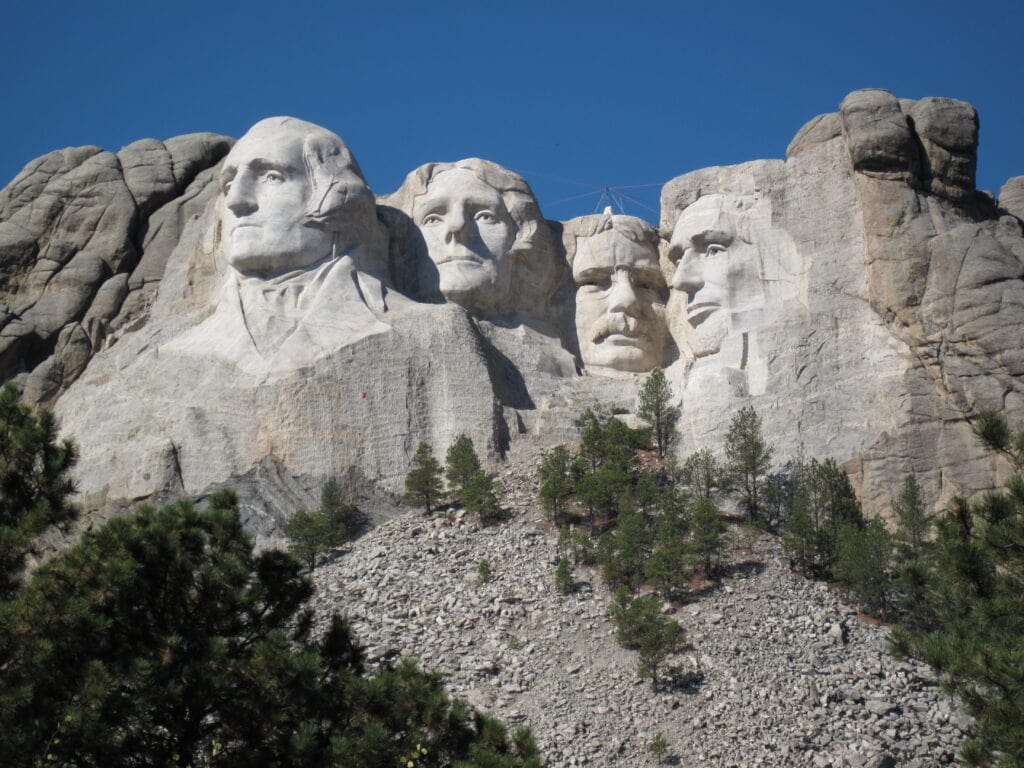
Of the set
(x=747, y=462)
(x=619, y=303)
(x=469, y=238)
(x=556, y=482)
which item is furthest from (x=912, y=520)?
(x=469, y=238)

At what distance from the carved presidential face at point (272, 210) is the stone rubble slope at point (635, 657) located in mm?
5026

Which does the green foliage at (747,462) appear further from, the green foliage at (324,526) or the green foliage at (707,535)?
the green foliage at (324,526)

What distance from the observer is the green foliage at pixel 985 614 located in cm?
1886

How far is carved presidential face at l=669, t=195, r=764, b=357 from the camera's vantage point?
30109 mm

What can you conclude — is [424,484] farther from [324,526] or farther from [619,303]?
[619,303]

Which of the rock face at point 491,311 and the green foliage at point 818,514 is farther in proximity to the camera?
the rock face at point 491,311

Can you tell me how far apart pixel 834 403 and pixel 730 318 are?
2307mm

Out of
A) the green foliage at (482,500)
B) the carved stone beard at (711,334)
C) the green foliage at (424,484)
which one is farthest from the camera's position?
the carved stone beard at (711,334)

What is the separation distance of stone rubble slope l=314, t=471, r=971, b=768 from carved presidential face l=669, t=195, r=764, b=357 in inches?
171

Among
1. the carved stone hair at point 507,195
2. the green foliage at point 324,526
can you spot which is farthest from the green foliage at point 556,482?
the carved stone hair at point 507,195

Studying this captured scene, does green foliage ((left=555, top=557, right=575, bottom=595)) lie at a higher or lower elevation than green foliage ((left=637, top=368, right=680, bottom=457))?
lower

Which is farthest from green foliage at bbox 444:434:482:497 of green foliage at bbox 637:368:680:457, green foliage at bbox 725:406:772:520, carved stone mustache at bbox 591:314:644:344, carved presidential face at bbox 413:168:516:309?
carved stone mustache at bbox 591:314:644:344

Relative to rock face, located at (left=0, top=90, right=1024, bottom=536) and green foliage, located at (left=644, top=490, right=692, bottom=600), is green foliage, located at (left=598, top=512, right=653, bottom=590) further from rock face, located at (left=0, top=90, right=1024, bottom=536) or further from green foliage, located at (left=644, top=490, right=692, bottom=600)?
rock face, located at (left=0, top=90, right=1024, bottom=536)

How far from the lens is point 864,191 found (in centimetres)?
2966
